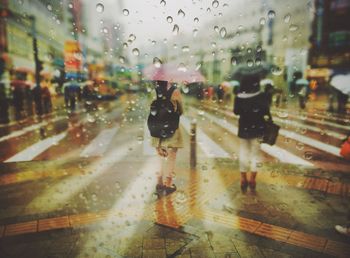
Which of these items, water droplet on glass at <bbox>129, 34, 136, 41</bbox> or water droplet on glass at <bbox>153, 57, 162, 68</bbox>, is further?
water droplet on glass at <bbox>129, 34, 136, 41</bbox>

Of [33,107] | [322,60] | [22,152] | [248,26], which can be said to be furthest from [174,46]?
[322,60]

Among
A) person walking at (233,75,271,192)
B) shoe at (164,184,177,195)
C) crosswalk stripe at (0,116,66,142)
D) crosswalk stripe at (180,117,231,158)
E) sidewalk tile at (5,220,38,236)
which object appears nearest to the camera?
sidewalk tile at (5,220,38,236)

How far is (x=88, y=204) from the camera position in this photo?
392 cm

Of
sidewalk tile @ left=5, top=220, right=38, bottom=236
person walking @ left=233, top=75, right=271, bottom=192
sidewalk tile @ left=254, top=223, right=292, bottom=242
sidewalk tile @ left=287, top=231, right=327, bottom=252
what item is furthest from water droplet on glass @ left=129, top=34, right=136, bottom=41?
sidewalk tile @ left=287, top=231, right=327, bottom=252

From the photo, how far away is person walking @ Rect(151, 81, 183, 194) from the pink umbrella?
0.29ft

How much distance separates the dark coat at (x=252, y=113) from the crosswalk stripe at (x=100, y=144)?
11.8 feet

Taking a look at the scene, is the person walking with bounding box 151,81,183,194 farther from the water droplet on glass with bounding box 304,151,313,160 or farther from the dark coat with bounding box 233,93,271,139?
the water droplet on glass with bounding box 304,151,313,160

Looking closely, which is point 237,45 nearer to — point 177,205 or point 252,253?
point 177,205

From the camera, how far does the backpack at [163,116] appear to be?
380 centimetres

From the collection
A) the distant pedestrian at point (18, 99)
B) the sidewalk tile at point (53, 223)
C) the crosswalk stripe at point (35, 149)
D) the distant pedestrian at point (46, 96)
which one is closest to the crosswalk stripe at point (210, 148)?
the sidewalk tile at point (53, 223)

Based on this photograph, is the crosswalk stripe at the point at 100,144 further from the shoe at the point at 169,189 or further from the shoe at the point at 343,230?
the shoe at the point at 343,230

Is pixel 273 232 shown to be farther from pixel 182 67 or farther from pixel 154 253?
pixel 182 67

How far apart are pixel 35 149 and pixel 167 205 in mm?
4688

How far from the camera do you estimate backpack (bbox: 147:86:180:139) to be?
3.80m
